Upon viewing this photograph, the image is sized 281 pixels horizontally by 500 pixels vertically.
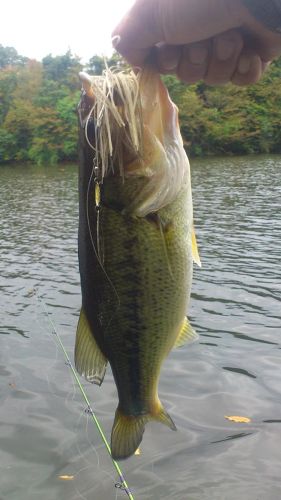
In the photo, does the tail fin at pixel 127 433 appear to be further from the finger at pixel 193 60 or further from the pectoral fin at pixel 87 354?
the finger at pixel 193 60

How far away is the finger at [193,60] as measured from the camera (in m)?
2.41

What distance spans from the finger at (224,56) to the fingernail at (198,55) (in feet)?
0.14

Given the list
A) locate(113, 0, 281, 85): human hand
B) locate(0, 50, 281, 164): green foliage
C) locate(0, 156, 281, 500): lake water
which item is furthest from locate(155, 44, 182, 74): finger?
locate(0, 50, 281, 164): green foliage

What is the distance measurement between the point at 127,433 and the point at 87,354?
0.47m

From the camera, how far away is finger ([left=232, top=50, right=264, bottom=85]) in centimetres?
256

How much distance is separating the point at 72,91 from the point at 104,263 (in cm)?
6092

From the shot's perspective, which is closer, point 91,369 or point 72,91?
point 91,369

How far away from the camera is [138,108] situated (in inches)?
78.1

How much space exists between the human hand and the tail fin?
1581 mm

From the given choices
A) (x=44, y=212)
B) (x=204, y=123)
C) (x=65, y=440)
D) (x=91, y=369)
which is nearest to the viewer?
(x=91, y=369)

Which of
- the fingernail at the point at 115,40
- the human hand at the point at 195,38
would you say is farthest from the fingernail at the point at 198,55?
the fingernail at the point at 115,40

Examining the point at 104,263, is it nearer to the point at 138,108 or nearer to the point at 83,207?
the point at 83,207

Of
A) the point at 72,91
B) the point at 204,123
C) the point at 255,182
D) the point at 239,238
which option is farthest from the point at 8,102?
the point at 239,238

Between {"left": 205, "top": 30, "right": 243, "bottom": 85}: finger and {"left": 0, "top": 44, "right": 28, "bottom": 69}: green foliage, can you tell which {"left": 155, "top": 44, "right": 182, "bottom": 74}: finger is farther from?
{"left": 0, "top": 44, "right": 28, "bottom": 69}: green foliage
